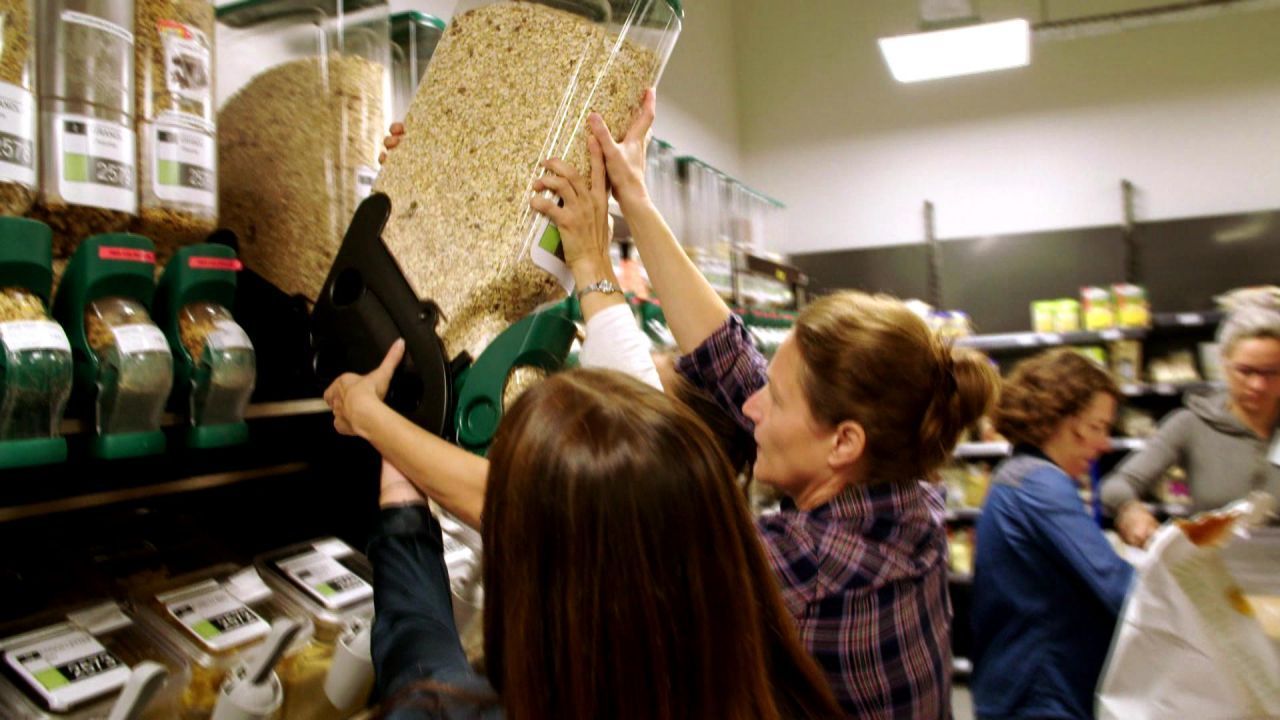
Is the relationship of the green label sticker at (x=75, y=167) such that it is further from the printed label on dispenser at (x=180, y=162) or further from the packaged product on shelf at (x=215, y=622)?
the packaged product on shelf at (x=215, y=622)

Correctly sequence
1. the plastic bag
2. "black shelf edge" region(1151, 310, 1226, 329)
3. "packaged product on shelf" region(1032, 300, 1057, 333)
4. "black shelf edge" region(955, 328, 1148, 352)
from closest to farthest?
the plastic bag < "black shelf edge" region(1151, 310, 1226, 329) < "black shelf edge" region(955, 328, 1148, 352) < "packaged product on shelf" region(1032, 300, 1057, 333)

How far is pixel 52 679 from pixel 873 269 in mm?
5179

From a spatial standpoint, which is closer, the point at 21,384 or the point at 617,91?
the point at 21,384

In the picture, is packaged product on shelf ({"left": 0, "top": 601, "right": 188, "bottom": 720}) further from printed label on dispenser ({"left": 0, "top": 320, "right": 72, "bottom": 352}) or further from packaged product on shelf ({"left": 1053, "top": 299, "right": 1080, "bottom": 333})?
packaged product on shelf ({"left": 1053, "top": 299, "right": 1080, "bottom": 333})

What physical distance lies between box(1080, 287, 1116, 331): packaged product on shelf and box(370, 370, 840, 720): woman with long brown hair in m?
4.56

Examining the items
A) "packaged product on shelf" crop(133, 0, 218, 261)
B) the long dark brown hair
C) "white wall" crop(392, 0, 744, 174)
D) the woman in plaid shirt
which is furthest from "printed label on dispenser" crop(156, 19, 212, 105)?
"white wall" crop(392, 0, 744, 174)

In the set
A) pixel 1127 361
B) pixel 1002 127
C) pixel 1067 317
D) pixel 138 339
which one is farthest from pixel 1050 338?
pixel 138 339

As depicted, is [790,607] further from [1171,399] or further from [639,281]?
[1171,399]

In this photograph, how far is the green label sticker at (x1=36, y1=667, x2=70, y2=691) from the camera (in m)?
0.83

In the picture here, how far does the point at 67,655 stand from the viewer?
34.8 inches

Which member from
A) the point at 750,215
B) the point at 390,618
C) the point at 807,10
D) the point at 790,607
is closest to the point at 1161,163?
the point at 807,10

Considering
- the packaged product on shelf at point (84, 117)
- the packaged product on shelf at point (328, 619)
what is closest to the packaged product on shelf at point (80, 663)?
the packaged product on shelf at point (328, 619)

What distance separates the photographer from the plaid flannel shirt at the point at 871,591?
46.4 inches

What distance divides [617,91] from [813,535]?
0.67 m
